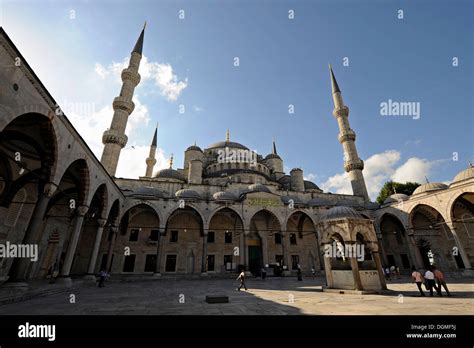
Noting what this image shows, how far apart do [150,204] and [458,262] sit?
28.6 metres

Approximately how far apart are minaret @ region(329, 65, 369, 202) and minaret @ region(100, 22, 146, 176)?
2704 centimetres

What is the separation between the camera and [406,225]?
68.8 ft

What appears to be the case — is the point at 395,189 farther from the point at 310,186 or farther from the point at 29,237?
the point at 29,237

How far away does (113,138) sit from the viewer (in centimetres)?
2312

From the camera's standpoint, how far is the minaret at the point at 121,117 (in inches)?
895

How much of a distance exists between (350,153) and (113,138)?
28.8m

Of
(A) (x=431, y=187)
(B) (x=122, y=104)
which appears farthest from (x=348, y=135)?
(B) (x=122, y=104)

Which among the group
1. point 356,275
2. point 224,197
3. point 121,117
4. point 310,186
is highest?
point 121,117

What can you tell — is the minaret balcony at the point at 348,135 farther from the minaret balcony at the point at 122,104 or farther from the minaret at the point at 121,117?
the minaret balcony at the point at 122,104

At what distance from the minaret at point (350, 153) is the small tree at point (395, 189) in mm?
9547

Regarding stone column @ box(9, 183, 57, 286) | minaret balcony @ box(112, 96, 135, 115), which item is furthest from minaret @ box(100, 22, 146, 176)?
stone column @ box(9, 183, 57, 286)

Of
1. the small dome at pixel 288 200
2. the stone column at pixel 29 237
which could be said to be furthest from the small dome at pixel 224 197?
the stone column at pixel 29 237
